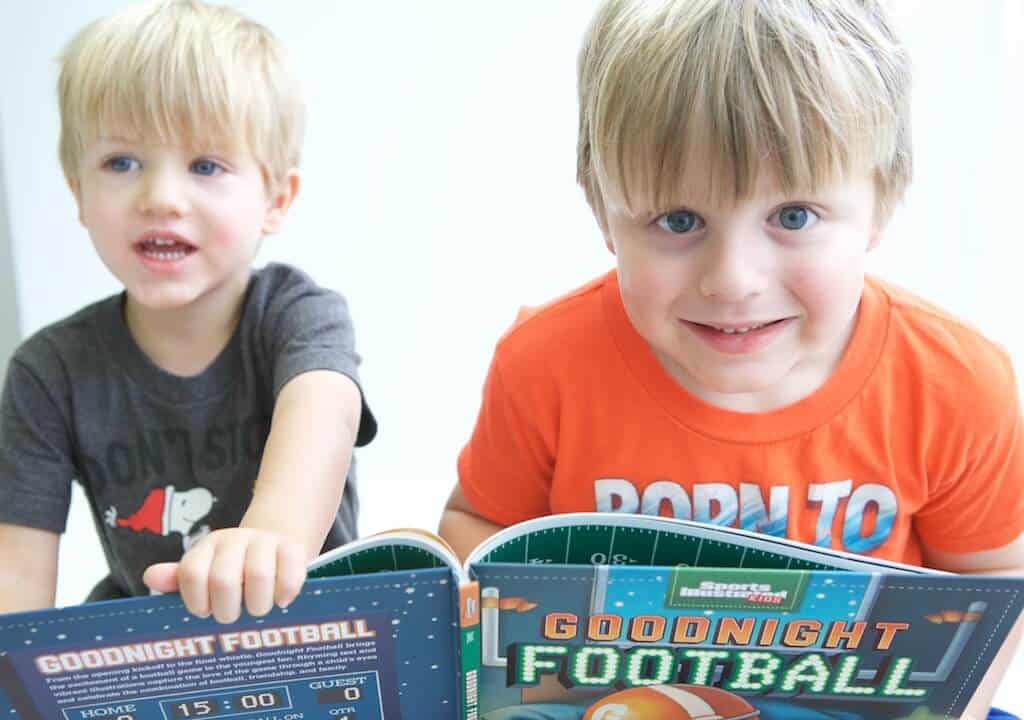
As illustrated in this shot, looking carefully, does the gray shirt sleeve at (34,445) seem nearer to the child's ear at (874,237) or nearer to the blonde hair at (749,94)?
the blonde hair at (749,94)

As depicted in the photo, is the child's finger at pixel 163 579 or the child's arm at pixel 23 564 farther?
the child's arm at pixel 23 564

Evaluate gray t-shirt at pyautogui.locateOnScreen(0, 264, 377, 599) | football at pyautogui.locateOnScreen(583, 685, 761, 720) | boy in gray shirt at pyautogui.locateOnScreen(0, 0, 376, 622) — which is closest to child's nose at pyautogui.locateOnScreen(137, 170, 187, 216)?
boy in gray shirt at pyautogui.locateOnScreen(0, 0, 376, 622)

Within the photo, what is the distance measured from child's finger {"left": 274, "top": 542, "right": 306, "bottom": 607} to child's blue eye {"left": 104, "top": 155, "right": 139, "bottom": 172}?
0.41 metres

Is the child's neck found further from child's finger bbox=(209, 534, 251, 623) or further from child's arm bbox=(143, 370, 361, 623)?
child's finger bbox=(209, 534, 251, 623)

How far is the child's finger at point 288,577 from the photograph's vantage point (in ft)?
1.61

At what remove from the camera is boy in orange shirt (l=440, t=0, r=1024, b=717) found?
55 centimetres

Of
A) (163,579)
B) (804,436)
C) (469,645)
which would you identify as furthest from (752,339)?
(163,579)

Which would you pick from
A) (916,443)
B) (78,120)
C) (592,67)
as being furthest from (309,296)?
(916,443)

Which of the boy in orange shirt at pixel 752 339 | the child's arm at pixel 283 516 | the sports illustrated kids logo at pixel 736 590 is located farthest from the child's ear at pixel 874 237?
the child's arm at pixel 283 516

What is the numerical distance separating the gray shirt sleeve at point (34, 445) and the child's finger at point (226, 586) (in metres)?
0.38

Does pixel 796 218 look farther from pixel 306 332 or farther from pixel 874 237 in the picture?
pixel 306 332

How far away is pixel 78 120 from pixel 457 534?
0.42 meters

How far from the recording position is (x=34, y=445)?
82cm

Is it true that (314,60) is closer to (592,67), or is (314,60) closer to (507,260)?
(507,260)
